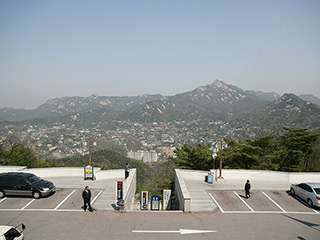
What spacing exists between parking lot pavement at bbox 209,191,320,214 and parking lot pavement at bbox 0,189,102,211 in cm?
735

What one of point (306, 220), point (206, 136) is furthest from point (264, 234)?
point (206, 136)

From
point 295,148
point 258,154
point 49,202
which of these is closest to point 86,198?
point 49,202

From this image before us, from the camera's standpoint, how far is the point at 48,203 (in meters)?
12.2

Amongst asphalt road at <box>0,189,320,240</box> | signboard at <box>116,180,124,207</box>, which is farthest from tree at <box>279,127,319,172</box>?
signboard at <box>116,180,124,207</box>

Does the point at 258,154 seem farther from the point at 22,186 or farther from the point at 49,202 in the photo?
the point at 22,186

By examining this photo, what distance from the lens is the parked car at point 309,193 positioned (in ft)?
40.0

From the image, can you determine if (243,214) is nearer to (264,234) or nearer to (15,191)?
(264,234)

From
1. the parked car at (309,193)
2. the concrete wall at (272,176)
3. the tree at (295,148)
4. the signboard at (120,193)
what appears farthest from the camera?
the tree at (295,148)

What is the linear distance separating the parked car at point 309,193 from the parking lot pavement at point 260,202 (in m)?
0.34

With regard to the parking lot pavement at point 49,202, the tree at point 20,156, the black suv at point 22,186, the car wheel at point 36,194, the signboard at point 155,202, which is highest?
the black suv at point 22,186

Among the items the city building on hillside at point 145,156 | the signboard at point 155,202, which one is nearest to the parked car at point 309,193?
the signboard at point 155,202

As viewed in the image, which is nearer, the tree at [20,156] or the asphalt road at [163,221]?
the asphalt road at [163,221]

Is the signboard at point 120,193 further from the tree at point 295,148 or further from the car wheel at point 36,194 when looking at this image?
the tree at point 295,148

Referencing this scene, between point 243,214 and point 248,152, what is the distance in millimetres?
14864
